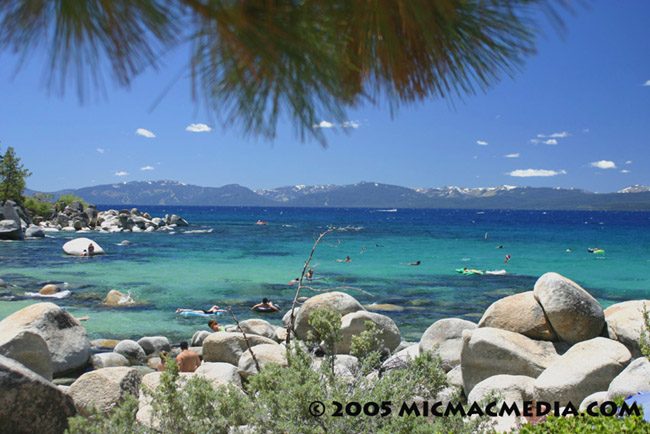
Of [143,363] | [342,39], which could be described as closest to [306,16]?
[342,39]

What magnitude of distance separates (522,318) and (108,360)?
24.5ft

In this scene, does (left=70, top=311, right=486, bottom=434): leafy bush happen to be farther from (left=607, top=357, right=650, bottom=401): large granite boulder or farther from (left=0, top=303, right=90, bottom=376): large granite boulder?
(left=0, top=303, right=90, bottom=376): large granite boulder

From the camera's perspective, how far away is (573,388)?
5.64 m

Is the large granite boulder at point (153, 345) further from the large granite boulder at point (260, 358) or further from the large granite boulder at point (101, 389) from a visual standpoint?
the large granite boulder at point (101, 389)

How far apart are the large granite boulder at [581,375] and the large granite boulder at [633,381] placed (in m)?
0.70

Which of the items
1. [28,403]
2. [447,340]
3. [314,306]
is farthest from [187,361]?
[447,340]

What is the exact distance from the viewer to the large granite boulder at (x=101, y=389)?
5.89 metres

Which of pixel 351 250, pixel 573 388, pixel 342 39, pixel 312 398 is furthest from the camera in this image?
pixel 351 250

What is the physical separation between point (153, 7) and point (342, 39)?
722mm

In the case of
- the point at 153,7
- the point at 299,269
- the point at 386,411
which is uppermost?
the point at 153,7

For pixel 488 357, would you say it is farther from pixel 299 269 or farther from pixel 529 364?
pixel 299 269

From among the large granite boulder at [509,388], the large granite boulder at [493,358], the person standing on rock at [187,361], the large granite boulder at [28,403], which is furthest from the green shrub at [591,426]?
the person standing on rock at [187,361]

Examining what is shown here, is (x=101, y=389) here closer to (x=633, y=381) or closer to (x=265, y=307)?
(x=633, y=381)

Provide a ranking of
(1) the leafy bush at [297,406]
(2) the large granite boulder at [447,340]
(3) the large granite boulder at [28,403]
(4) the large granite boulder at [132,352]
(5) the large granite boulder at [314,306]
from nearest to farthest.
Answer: (1) the leafy bush at [297,406] → (3) the large granite boulder at [28,403] → (2) the large granite boulder at [447,340] → (4) the large granite boulder at [132,352] → (5) the large granite boulder at [314,306]
